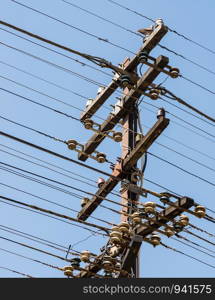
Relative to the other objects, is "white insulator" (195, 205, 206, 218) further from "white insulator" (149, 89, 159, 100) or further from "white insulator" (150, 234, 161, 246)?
"white insulator" (149, 89, 159, 100)

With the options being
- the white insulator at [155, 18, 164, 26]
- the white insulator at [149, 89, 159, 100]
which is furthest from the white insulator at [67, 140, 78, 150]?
the white insulator at [155, 18, 164, 26]

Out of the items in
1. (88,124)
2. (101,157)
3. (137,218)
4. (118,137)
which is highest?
(88,124)

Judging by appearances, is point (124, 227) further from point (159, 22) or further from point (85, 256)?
point (159, 22)

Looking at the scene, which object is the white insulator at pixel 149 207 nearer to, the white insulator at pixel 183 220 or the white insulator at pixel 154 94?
the white insulator at pixel 183 220

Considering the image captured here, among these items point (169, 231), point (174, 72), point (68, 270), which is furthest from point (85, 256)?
point (174, 72)

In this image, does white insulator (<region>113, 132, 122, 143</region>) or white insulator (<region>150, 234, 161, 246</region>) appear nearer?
white insulator (<region>150, 234, 161, 246</region>)

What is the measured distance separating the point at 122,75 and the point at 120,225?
3.57m

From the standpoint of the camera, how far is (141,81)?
1562cm

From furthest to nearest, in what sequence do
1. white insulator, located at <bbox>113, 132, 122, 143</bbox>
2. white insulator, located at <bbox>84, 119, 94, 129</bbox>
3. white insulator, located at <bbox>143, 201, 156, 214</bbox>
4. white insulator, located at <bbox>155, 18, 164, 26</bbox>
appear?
white insulator, located at <bbox>155, 18, 164, 26</bbox>
white insulator, located at <bbox>84, 119, 94, 129</bbox>
white insulator, located at <bbox>113, 132, 122, 143</bbox>
white insulator, located at <bbox>143, 201, 156, 214</bbox>

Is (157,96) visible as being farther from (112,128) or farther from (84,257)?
(84,257)

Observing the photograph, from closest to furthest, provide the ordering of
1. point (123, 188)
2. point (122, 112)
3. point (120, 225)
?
point (120, 225), point (123, 188), point (122, 112)

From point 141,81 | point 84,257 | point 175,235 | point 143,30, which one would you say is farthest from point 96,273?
point 143,30

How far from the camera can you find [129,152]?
15.4m

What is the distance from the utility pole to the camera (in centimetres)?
1395
